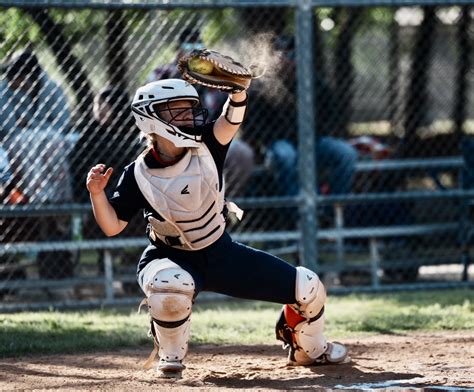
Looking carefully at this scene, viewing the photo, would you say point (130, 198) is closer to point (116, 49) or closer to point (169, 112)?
point (169, 112)

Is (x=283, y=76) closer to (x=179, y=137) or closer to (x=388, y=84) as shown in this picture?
(x=179, y=137)

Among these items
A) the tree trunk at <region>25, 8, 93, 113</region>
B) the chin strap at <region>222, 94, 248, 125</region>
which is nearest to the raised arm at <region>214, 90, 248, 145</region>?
the chin strap at <region>222, 94, 248, 125</region>

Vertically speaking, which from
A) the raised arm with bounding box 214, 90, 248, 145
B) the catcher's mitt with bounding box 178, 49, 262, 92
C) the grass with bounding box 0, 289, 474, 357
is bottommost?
the grass with bounding box 0, 289, 474, 357

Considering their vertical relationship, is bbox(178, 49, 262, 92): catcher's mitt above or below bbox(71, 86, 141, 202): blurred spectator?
below

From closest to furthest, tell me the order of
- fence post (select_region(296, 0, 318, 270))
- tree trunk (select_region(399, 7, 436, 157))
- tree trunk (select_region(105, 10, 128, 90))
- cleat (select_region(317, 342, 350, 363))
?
1. cleat (select_region(317, 342, 350, 363))
2. fence post (select_region(296, 0, 318, 270))
3. tree trunk (select_region(105, 10, 128, 90))
4. tree trunk (select_region(399, 7, 436, 157))

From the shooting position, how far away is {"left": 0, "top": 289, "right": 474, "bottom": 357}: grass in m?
5.90

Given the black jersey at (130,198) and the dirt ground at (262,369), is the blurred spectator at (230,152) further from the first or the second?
the black jersey at (130,198)

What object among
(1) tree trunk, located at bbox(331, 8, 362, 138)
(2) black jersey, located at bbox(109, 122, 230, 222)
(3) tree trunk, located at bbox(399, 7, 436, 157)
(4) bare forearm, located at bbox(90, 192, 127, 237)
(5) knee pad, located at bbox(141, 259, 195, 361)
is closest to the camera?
(5) knee pad, located at bbox(141, 259, 195, 361)

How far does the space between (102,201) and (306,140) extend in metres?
3.35

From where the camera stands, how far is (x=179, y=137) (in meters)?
4.58

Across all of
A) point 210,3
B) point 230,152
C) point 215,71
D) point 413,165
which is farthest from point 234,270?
point 413,165

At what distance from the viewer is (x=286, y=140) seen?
9188 millimetres

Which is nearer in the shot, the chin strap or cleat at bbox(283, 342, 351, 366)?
the chin strap

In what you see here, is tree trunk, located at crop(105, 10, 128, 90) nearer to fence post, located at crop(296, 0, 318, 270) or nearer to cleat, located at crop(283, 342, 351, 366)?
fence post, located at crop(296, 0, 318, 270)
